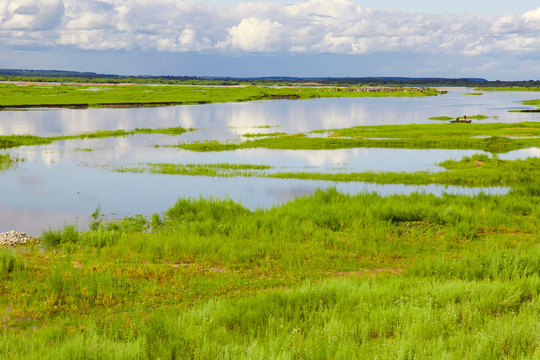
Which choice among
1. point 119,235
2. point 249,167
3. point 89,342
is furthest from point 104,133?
point 89,342

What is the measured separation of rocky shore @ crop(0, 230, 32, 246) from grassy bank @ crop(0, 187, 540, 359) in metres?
0.59

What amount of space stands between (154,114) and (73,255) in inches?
2621

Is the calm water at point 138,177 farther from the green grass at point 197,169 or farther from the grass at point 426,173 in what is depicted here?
the grass at point 426,173

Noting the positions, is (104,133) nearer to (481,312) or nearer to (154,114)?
(154,114)

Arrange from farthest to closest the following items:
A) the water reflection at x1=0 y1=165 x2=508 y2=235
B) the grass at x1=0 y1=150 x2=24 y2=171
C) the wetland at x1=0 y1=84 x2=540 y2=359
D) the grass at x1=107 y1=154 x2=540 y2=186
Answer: the grass at x1=0 y1=150 x2=24 y2=171, the grass at x1=107 y1=154 x2=540 y2=186, the water reflection at x1=0 y1=165 x2=508 y2=235, the wetland at x1=0 y1=84 x2=540 y2=359

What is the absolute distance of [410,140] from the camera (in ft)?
147

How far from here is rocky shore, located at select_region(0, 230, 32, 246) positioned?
14.1m

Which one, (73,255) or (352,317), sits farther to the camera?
(73,255)

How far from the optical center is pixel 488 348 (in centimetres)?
636

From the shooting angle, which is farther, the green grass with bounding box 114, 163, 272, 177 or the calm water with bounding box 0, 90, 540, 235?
the green grass with bounding box 114, 163, 272, 177

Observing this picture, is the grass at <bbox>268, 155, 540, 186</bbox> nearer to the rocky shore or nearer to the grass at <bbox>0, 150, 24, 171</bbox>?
the rocky shore

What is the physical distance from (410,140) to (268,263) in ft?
119

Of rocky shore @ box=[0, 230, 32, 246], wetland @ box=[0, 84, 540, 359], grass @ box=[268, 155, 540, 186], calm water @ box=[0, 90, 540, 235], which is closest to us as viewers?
wetland @ box=[0, 84, 540, 359]

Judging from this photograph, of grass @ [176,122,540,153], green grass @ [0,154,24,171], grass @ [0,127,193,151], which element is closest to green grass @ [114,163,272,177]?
green grass @ [0,154,24,171]
